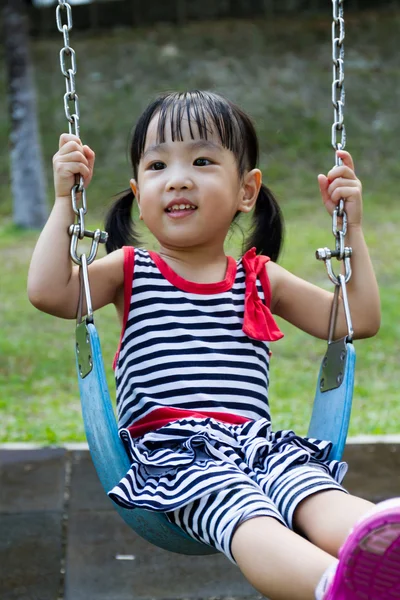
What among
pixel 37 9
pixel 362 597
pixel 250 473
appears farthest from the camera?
pixel 37 9

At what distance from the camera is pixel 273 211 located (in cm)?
259

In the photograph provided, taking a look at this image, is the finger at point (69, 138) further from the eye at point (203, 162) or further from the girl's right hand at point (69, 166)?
the eye at point (203, 162)

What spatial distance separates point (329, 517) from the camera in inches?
72.2

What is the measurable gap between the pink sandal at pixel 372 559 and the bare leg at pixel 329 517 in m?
0.22

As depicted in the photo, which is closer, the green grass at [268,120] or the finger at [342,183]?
the finger at [342,183]

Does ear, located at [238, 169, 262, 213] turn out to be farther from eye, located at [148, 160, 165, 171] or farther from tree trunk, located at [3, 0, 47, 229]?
tree trunk, located at [3, 0, 47, 229]

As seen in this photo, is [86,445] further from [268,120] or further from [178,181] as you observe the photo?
[268,120]

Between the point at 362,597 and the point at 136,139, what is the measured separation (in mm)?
1261

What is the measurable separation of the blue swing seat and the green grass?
344 cm

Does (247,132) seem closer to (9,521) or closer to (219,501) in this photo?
(219,501)

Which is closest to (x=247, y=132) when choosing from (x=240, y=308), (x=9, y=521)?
(x=240, y=308)

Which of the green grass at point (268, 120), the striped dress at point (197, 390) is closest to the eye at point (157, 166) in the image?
the striped dress at point (197, 390)

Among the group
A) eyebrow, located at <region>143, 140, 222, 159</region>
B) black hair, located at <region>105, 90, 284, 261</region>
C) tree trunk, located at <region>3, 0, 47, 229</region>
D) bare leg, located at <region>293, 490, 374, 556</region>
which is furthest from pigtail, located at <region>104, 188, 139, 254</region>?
tree trunk, located at <region>3, 0, 47, 229</region>

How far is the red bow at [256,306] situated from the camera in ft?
7.47
